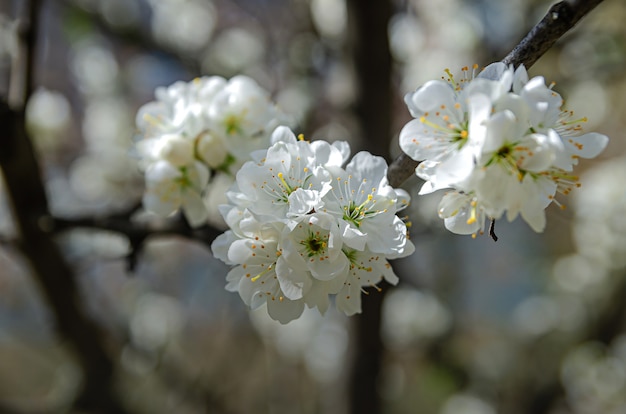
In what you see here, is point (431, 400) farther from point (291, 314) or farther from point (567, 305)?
point (291, 314)

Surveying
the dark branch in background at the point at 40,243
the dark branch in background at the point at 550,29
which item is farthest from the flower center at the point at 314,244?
the dark branch in background at the point at 40,243

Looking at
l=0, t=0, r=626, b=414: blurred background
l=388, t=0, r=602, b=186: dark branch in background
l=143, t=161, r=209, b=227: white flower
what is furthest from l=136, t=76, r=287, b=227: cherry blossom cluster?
l=388, t=0, r=602, b=186: dark branch in background

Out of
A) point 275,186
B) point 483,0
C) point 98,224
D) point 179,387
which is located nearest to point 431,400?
point 179,387

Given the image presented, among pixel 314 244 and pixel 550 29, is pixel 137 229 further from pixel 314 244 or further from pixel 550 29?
pixel 550 29

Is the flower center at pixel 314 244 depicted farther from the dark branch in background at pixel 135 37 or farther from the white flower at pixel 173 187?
the dark branch in background at pixel 135 37

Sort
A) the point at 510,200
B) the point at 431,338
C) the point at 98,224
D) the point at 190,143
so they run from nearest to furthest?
the point at 510,200
the point at 190,143
the point at 98,224
the point at 431,338
